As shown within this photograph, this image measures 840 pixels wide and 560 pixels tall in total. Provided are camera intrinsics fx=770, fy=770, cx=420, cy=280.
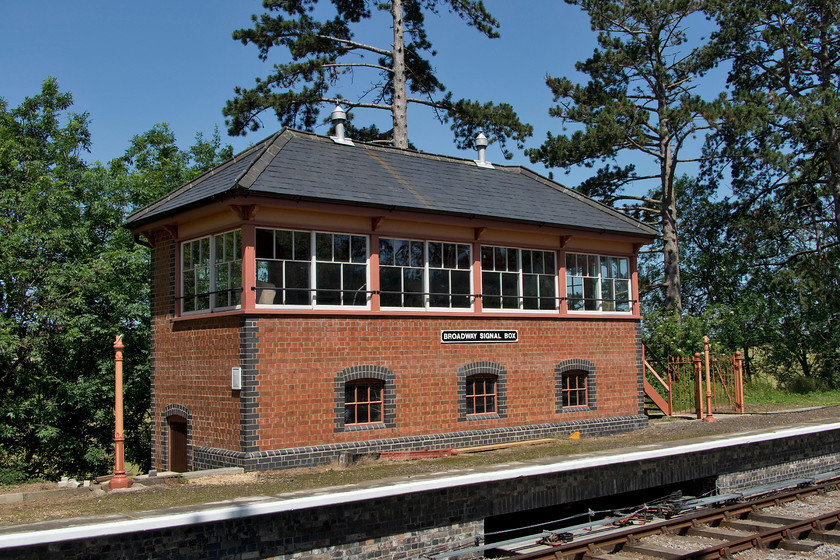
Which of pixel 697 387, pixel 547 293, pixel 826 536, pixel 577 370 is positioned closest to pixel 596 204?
pixel 547 293

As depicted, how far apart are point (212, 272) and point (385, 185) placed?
3.77 meters

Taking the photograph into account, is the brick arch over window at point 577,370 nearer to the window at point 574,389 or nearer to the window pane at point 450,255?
the window at point 574,389

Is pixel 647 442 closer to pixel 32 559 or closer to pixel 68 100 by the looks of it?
pixel 32 559

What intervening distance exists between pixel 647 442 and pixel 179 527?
9877 mm

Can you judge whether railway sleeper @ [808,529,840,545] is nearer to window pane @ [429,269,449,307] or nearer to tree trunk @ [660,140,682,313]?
window pane @ [429,269,449,307]

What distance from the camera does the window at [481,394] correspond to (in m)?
15.7

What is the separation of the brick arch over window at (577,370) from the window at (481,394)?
1.76 meters

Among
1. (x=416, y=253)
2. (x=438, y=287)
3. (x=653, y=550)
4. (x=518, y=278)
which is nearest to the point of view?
(x=653, y=550)

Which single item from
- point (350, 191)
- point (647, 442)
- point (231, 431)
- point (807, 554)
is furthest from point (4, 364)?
point (807, 554)

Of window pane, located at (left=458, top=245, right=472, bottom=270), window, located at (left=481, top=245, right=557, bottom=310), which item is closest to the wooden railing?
window, located at (left=481, top=245, right=557, bottom=310)

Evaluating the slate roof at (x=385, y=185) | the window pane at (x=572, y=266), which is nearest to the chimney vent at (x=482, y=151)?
the slate roof at (x=385, y=185)

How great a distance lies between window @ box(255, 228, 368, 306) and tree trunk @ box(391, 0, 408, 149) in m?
12.7

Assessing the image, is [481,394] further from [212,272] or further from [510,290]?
[212,272]

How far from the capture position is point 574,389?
1748 cm
